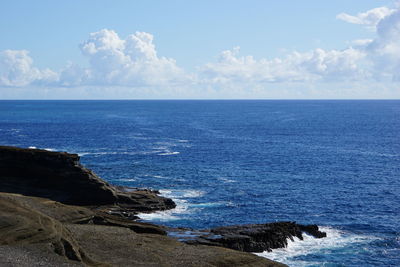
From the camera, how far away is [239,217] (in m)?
89.6

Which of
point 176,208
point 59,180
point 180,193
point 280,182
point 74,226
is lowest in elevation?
point 176,208

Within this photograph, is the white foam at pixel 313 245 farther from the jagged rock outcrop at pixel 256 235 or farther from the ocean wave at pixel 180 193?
the ocean wave at pixel 180 193

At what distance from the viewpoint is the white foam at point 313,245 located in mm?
70581

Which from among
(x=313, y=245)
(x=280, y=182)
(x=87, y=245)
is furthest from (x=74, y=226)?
(x=280, y=182)

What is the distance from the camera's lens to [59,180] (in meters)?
93.8

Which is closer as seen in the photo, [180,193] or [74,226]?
[74,226]

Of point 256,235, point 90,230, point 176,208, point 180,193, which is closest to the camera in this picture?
point 90,230

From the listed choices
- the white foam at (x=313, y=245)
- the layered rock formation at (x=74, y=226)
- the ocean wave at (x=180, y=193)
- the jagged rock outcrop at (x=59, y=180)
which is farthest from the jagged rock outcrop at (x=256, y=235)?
the ocean wave at (x=180, y=193)

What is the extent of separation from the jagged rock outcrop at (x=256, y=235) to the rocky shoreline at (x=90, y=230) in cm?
14

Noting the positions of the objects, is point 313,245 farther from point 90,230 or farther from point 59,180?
point 59,180

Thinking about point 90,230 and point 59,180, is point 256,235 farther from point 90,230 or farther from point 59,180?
point 59,180

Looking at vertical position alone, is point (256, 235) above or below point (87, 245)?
below

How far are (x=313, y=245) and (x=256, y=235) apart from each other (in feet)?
29.5

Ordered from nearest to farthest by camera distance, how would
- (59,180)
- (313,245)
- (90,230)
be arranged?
(90,230) → (313,245) → (59,180)
